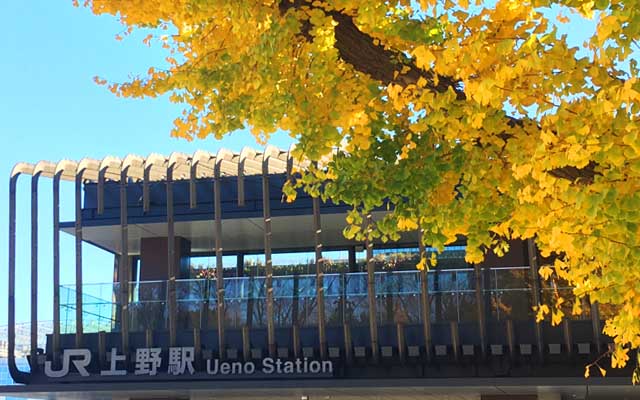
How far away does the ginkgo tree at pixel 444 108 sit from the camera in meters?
4.95

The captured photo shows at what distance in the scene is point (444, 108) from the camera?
19.5 ft

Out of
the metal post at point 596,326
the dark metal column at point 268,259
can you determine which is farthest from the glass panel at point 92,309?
the metal post at point 596,326

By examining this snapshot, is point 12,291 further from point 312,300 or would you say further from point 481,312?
point 481,312

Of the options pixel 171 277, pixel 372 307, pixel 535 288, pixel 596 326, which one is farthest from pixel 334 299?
pixel 596 326

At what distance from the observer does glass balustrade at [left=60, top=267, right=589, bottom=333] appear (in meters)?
17.0

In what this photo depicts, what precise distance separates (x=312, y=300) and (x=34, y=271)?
6.39 metres

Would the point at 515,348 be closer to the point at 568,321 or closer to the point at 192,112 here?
the point at 568,321

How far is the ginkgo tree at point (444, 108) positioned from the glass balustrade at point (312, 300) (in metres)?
9.67

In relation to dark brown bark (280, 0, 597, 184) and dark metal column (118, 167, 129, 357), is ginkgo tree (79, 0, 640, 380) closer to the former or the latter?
dark brown bark (280, 0, 597, 184)

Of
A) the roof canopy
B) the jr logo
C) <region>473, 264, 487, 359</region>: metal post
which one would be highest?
the roof canopy

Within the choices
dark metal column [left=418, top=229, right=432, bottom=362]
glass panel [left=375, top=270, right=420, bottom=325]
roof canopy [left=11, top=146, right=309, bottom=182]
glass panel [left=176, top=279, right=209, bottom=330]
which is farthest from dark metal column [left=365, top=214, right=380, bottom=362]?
glass panel [left=176, top=279, right=209, bottom=330]

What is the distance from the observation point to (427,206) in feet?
22.0

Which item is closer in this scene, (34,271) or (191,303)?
(191,303)

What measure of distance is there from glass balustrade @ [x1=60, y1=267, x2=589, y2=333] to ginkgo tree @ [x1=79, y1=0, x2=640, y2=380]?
967cm
